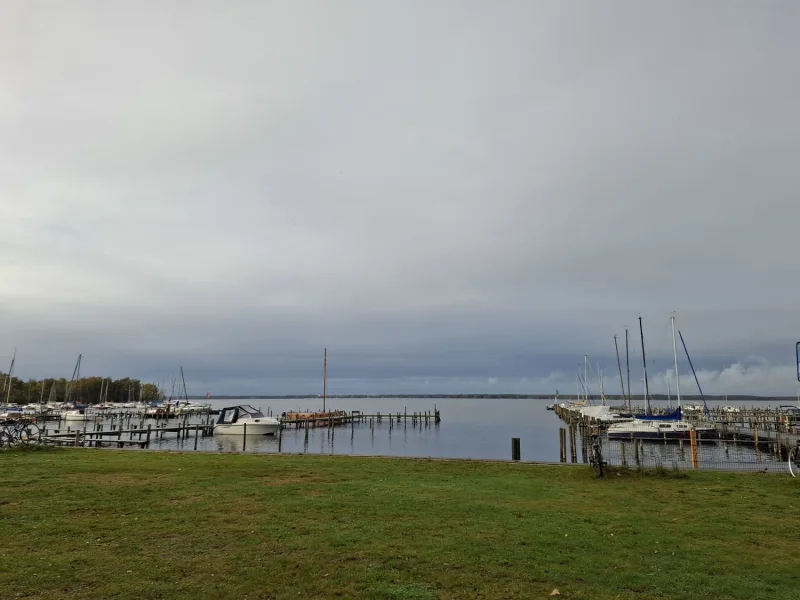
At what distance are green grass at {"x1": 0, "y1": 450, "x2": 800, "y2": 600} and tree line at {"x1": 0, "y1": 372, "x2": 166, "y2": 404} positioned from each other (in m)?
132

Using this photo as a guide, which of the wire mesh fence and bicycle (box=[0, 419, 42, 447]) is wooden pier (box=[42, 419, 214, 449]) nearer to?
bicycle (box=[0, 419, 42, 447])

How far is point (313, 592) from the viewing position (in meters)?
7.14

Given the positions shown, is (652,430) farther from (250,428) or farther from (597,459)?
(250,428)

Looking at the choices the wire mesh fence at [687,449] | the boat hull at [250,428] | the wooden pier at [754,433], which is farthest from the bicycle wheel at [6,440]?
the boat hull at [250,428]

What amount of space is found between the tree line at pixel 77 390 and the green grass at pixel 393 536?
132 meters

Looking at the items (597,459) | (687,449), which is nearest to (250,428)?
(687,449)

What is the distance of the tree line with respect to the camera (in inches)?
5319

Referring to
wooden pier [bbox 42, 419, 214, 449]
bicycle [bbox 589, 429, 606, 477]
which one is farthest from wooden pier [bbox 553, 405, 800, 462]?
wooden pier [bbox 42, 419, 214, 449]

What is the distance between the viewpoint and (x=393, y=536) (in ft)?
32.6

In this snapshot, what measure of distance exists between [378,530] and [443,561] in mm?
2187

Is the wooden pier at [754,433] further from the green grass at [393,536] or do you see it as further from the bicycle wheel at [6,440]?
the bicycle wheel at [6,440]

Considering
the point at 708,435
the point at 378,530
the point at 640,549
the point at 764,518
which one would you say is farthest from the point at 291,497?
the point at 708,435

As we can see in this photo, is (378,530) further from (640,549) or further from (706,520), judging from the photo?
(706,520)

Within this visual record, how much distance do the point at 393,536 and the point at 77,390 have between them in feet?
579
